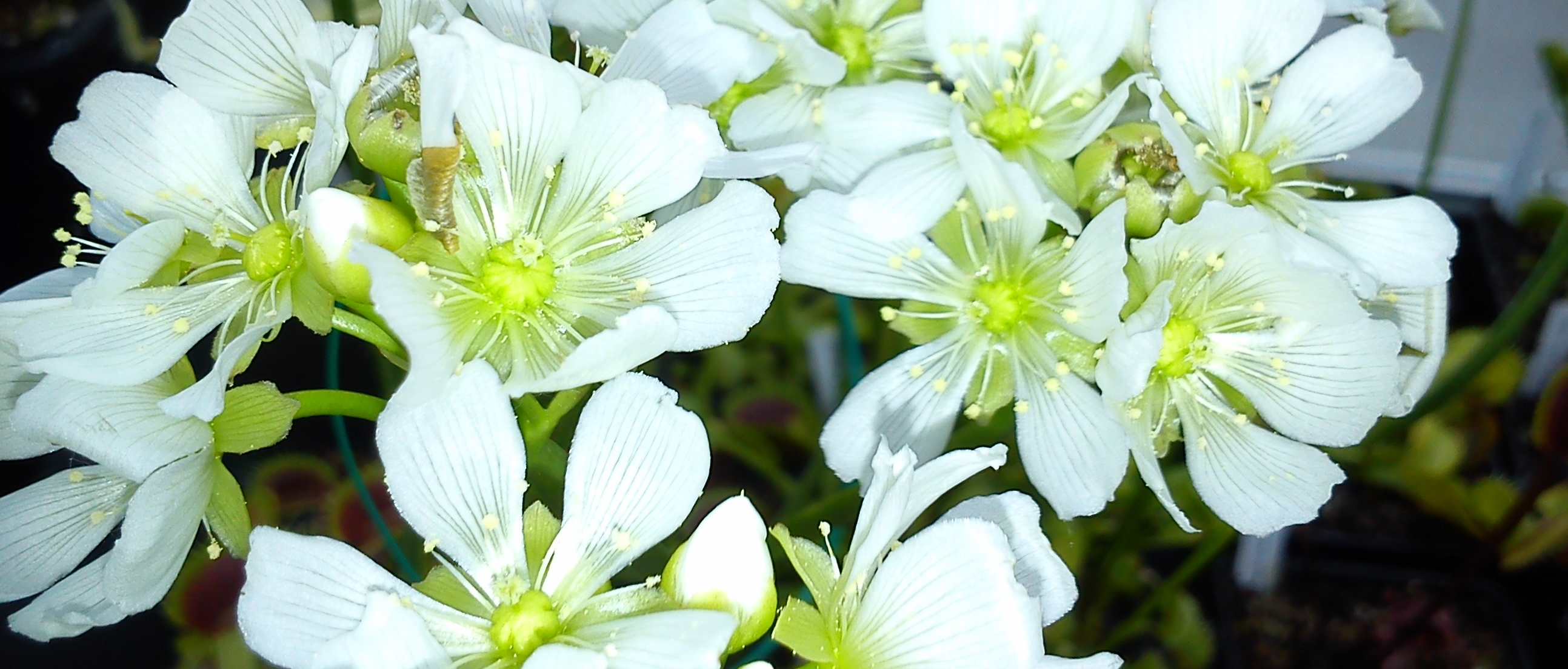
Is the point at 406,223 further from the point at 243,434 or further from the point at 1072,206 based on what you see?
the point at 1072,206

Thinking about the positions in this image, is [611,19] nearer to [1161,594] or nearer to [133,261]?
[133,261]

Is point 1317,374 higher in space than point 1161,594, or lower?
higher

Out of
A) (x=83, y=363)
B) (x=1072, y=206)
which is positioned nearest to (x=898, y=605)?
(x=1072, y=206)

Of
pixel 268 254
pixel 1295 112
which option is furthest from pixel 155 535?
pixel 1295 112

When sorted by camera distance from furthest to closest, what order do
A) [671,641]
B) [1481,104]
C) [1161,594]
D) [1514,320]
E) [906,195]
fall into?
[1481,104], [1161,594], [1514,320], [906,195], [671,641]

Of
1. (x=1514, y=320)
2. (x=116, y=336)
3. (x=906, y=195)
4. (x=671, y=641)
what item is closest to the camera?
(x=671, y=641)

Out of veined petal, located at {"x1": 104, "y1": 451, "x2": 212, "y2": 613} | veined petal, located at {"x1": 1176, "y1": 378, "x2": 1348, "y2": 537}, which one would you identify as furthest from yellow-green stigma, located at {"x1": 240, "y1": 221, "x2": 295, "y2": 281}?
veined petal, located at {"x1": 1176, "y1": 378, "x2": 1348, "y2": 537}

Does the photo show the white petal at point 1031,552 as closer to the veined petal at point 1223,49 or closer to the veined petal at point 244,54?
the veined petal at point 1223,49

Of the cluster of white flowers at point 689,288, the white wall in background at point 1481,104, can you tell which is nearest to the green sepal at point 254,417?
the cluster of white flowers at point 689,288
